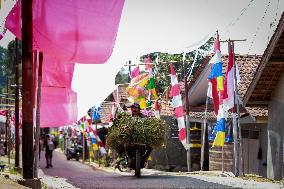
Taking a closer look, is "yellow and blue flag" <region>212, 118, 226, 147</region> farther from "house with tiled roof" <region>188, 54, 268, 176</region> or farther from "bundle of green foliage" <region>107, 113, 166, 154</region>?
"bundle of green foliage" <region>107, 113, 166, 154</region>

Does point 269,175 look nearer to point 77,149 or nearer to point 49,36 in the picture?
point 49,36

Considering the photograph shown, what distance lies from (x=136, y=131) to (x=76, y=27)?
5.88 meters

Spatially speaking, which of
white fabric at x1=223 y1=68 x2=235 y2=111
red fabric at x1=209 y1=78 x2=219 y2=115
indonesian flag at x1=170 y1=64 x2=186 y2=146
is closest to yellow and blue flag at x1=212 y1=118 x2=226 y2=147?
white fabric at x1=223 y1=68 x2=235 y2=111

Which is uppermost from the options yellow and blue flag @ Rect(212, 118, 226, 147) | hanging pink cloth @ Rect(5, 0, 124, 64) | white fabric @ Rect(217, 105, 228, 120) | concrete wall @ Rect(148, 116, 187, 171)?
hanging pink cloth @ Rect(5, 0, 124, 64)

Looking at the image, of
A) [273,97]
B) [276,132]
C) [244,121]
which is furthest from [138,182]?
[244,121]

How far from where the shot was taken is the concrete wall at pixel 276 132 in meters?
17.0

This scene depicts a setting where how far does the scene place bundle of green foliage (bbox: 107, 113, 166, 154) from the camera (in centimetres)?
1316

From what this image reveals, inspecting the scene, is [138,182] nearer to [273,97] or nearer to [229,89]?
[229,89]

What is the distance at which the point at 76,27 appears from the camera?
303 inches

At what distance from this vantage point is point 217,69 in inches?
667

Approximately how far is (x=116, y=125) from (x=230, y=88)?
4544mm

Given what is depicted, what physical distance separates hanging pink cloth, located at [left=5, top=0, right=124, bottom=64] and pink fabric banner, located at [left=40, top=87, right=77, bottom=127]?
97.7 inches

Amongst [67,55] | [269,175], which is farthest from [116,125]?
[269,175]

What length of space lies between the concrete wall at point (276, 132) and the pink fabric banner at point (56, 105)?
27.7 feet
